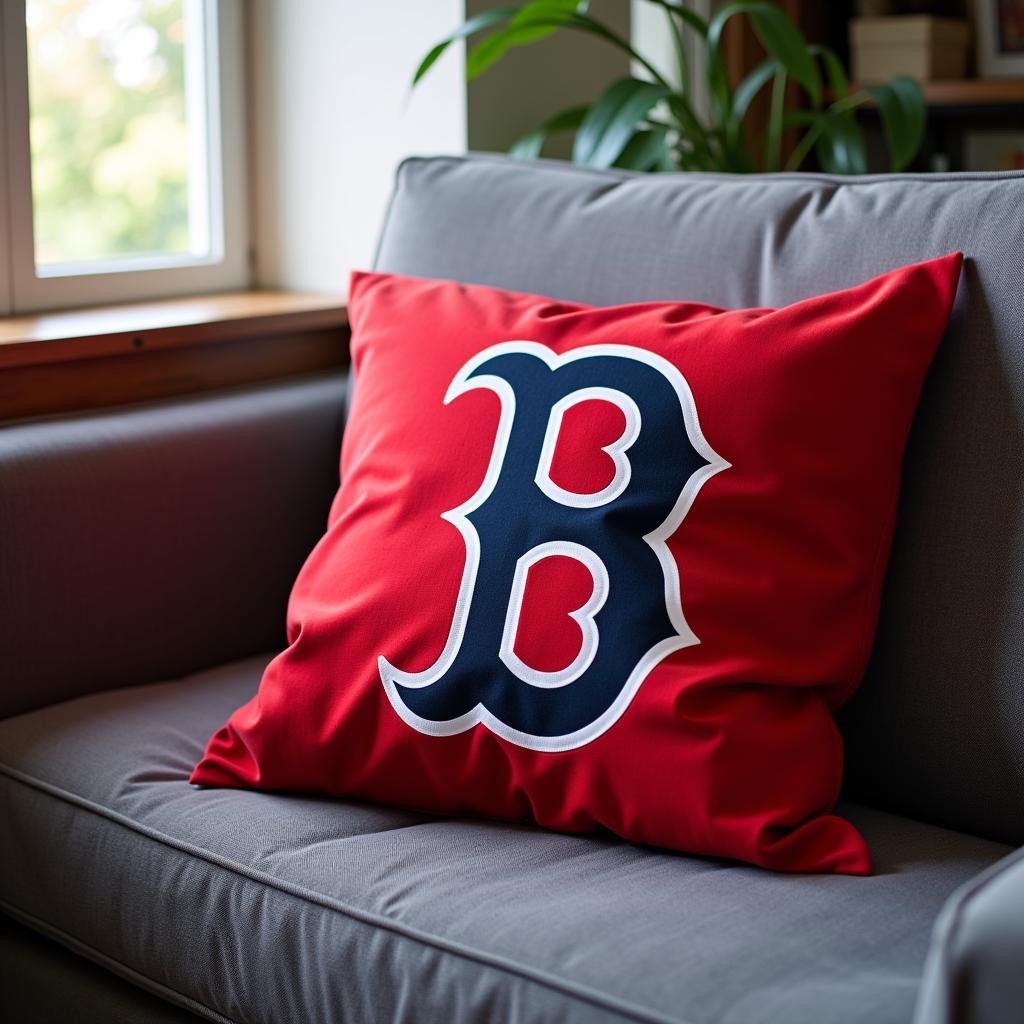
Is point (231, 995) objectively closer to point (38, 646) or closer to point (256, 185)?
point (38, 646)

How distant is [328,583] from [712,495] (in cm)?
32

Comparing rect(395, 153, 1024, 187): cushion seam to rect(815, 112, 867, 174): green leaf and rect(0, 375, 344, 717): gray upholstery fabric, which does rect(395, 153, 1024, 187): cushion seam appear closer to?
rect(0, 375, 344, 717): gray upholstery fabric

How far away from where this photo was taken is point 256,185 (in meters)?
2.04

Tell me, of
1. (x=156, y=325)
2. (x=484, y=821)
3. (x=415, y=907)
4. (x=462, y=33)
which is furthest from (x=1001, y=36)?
(x=415, y=907)

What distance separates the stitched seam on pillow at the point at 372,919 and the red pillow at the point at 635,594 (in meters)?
0.08

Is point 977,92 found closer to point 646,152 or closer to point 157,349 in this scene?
point 646,152

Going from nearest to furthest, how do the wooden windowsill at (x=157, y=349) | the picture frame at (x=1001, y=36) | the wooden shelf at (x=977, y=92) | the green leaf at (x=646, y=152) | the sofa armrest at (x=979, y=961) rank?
the sofa armrest at (x=979, y=961), the wooden windowsill at (x=157, y=349), the green leaf at (x=646, y=152), the wooden shelf at (x=977, y=92), the picture frame at (x=1001, y=36)

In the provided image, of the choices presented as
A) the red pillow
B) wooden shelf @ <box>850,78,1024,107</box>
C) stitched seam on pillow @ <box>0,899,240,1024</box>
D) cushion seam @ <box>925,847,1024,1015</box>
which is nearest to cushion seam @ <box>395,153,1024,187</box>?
the red pillow

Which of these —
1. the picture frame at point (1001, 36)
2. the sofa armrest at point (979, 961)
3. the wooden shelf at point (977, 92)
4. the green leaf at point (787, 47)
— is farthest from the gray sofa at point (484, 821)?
the picture frame at point (1001, 36)

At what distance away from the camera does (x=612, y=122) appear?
5.40 feet

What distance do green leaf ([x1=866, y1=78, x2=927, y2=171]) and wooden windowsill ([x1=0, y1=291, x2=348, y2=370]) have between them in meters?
0.73

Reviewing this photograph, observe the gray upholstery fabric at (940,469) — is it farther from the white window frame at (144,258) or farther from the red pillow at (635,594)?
the white window frame at (144,258)

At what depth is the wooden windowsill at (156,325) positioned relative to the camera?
1410mm

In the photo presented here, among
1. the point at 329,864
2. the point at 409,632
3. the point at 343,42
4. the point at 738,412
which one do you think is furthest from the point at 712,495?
the point at 343,42
